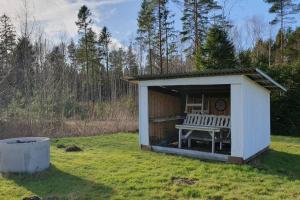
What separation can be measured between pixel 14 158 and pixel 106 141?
4.17m

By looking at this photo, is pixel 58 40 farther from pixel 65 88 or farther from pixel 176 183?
pixel 176 183

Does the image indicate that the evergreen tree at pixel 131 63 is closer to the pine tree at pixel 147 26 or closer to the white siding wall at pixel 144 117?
the pine tree at pixel 147 26

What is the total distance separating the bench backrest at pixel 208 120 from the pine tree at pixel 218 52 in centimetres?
630

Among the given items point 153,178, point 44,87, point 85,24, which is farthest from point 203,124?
point 85,24

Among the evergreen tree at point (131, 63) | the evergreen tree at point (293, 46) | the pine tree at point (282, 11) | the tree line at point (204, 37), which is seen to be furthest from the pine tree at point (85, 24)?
the evergreen tree at point (293, 46)

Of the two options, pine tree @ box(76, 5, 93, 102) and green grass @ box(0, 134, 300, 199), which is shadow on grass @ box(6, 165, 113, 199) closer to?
green grass @ box(0, 134, 300, 199)

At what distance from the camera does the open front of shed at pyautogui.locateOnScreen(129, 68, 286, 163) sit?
21.9ft

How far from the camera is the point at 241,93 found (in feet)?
21.5

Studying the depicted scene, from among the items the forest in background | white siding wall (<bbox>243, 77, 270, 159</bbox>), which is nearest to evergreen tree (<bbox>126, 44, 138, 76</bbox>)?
the forest in background

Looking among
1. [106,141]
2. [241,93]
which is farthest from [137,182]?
[106,141]

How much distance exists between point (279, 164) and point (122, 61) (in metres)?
21.7

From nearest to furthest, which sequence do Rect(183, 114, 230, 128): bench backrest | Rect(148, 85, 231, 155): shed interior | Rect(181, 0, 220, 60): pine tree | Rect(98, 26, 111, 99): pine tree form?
1. Rect(183, 114, 230, 128): bench backrest
2. Rect(148, 85, 231, 155): shed interior
3. Rect(181, 0, 220, 60): pine tree
4. Rect(98, 26, 111, 99): pine tree

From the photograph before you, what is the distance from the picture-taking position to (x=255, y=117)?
7.40 meters

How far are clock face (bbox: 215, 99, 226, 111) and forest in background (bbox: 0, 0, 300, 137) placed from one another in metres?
3.12
